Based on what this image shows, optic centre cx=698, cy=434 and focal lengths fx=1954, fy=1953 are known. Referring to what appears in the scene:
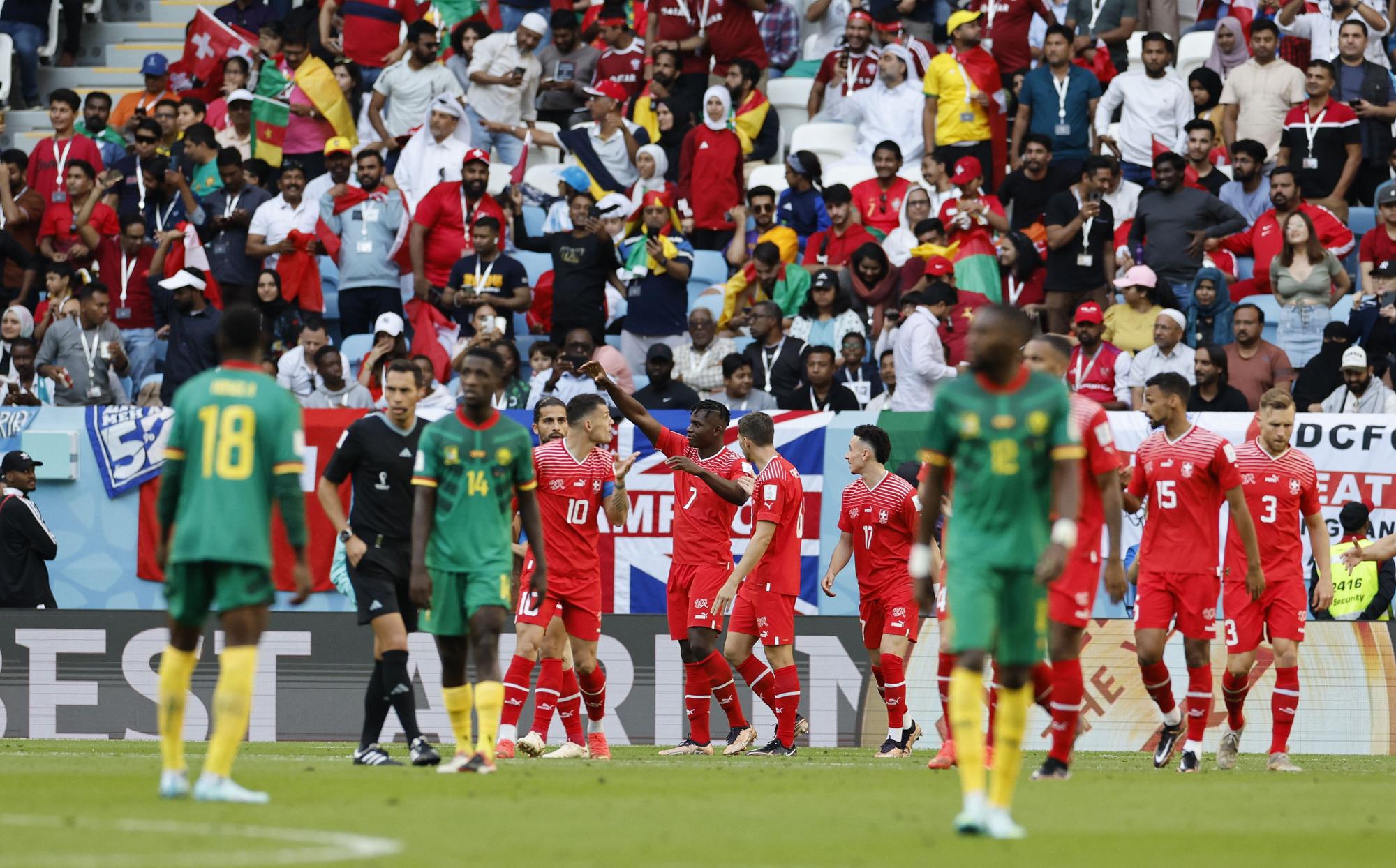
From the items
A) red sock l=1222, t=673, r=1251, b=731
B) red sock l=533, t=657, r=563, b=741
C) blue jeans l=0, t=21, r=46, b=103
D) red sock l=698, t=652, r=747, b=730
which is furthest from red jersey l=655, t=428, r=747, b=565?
blue jeans l=0, t=21, r=46, b=103

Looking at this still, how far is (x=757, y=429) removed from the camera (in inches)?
626

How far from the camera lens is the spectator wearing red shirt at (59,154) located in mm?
25344

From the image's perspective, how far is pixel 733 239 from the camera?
23922mm

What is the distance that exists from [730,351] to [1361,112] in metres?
7.76

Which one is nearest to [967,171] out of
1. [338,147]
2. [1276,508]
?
[338,147]

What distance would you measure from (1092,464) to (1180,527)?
2.03 meters

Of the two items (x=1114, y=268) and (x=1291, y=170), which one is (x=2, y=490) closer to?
(x=1114, y=268)

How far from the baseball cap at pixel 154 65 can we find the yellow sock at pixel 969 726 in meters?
21.8

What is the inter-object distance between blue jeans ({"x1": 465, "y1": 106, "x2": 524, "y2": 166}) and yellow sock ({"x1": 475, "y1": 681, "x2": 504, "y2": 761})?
628 inches

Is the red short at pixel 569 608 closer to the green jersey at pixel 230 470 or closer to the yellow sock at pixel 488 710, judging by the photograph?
the yellow sock at pixel 488 710

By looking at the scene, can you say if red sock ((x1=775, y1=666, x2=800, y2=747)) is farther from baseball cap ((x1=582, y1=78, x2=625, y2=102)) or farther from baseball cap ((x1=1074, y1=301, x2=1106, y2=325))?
baseball cap ((x1=582, y1=78, x2=625, y2=102))

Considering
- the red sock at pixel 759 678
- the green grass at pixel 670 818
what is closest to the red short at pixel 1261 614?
the green grass at pixel 670 818

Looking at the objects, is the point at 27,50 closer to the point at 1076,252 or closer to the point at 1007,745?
the point at 1076,252

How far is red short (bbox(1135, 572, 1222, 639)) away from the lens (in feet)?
42.7
